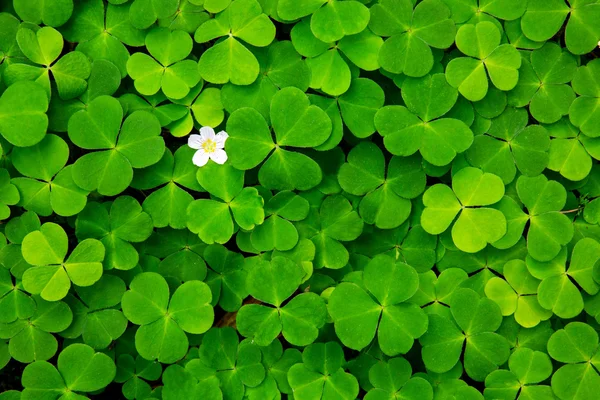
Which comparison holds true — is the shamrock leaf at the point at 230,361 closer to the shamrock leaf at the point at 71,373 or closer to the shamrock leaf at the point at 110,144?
the shamrock leaf at the point at 71,373

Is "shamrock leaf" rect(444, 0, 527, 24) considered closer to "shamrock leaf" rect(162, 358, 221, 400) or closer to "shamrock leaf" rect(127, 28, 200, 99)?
"shamrock leaf" rect(127, 28, 200, 99)

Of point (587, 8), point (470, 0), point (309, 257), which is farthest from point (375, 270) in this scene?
point (587, 8)

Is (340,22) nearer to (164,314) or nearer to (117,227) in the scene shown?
(117,227)

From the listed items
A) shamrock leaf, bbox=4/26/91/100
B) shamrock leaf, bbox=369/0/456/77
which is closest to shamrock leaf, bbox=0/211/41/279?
shamrock leaf, bbox=4/26/91/100

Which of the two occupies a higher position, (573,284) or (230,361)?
(573,284)

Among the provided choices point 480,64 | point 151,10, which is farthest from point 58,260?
point 480,64

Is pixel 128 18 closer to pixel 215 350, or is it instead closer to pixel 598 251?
pixel 215 350

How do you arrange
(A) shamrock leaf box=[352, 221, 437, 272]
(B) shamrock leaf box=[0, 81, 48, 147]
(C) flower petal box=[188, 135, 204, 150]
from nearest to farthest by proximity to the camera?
1. (B) shamrock leaf box=[0, 81, 48, 147]
2. (C) flower petal box=[188, 135, 204, 150]
3. (A) shamrock leaf box=[352, 221, 437, 272]
